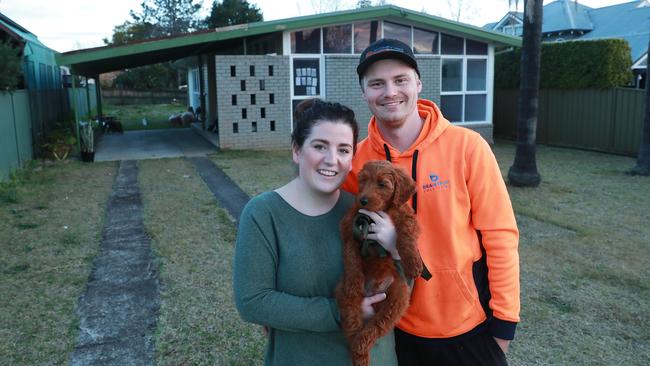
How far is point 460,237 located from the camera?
1.90 meters

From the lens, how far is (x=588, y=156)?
13.4m

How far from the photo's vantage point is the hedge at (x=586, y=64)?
13.7 meters

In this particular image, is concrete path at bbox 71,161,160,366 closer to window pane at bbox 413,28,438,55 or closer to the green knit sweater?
the green knit sweater

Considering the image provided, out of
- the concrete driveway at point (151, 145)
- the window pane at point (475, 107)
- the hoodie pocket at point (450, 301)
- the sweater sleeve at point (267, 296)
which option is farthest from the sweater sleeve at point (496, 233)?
the window pane at point (475, 107)

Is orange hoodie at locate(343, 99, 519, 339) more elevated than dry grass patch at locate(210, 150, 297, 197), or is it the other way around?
orange hoodie at locate(343, 99, 519, 339)

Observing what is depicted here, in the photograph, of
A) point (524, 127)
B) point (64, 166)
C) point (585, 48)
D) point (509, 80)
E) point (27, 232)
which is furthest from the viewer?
point (509, 80)

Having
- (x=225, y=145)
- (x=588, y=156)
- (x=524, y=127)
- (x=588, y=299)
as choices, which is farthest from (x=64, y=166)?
(x=588, y=156)

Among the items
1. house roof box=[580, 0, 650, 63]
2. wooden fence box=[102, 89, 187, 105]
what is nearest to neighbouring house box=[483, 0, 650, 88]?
house roof box=[580, 0, 650, 63]

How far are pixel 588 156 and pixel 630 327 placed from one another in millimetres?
10703

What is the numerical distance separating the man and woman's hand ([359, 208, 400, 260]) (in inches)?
10.5

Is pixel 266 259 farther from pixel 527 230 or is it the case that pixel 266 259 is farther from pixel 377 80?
pixel 527 230

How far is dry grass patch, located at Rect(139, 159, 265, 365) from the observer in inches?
142

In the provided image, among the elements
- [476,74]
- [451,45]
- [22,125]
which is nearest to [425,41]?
[451,45]

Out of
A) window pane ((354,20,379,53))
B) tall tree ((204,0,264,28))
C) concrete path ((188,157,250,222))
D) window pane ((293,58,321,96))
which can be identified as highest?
tall tree ((204,0,264,28))
